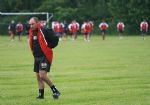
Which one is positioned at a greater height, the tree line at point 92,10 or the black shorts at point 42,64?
the black shorts at point 42,64

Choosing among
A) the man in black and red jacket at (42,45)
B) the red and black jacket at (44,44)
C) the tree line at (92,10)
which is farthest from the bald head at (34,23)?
the tree line at (92,10)

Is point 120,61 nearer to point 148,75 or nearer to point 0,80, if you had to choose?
point 148,75

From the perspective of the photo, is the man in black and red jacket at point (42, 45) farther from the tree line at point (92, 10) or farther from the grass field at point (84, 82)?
the tree line at point (92, 10)

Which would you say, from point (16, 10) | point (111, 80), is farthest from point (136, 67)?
point (16, 10)

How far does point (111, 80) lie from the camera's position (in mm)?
19969

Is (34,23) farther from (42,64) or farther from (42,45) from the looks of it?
(42,64)

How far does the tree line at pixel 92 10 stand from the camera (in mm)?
76062

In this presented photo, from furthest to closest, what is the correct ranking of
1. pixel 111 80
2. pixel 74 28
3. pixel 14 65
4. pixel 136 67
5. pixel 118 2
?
pixel 118 2
pixel 74 28
pixel 14 65
pixel 136 67
pixel 111 80

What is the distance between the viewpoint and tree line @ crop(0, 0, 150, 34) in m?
76.1

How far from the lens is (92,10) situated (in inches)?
3369

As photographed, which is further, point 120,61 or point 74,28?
point 74,28

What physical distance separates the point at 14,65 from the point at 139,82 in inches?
375

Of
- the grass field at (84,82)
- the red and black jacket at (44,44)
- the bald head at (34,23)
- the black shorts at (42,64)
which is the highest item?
the bald head at (34,23)

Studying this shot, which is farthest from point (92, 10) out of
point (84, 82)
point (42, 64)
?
point (42, 64)
